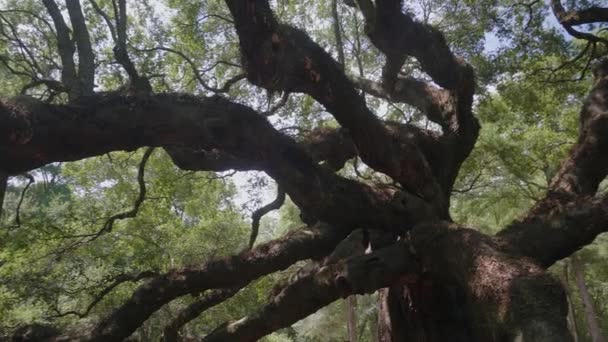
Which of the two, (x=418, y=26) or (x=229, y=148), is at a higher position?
(x=418, y=26)

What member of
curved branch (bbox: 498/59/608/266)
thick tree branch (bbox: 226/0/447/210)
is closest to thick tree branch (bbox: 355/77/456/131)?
thick tree branch (bbox: 226/0/447/210)

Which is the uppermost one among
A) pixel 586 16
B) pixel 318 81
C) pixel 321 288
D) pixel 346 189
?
pixel 586 16

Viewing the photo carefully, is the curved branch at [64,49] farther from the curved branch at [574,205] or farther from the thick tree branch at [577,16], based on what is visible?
the thick tree branch at [577,16]

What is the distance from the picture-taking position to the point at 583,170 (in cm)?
612

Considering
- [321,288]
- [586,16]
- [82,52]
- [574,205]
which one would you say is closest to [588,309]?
[586,16]

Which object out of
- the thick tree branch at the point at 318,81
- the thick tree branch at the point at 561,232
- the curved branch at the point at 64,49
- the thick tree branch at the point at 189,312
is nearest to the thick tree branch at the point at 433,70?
the thick tree branch at the point at 318,81

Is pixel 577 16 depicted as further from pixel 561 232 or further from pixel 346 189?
pixel 346 189

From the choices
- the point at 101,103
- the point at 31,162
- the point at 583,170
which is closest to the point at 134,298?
the point at 31,162

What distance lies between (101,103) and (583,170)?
5887 millimetres

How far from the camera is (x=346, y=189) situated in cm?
547

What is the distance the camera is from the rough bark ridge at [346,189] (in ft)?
13.0

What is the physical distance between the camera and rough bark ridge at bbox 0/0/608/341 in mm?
3967

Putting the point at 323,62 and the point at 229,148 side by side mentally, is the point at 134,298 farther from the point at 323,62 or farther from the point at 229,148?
the point at 323,62

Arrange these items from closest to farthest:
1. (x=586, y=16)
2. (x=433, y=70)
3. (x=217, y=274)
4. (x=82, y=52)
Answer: (x=217, y=274) < (x=82, y=52) < (x=433, y=70) < (x=586, y=16)
